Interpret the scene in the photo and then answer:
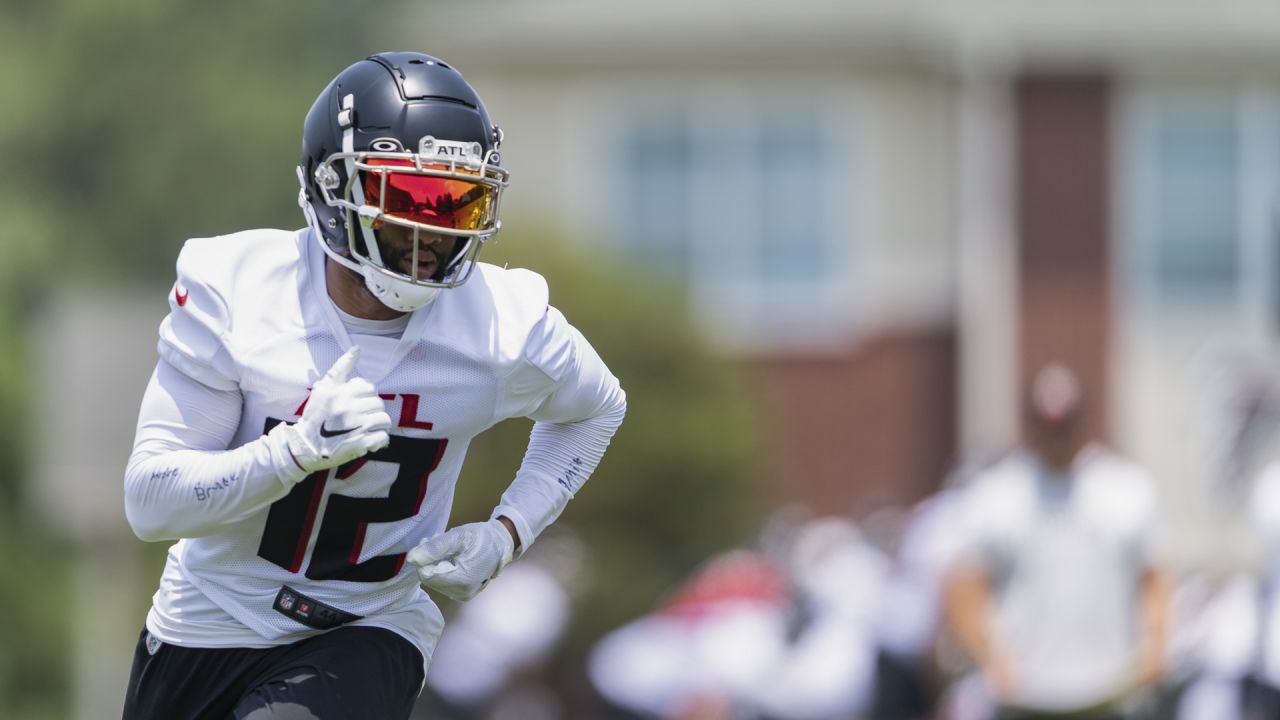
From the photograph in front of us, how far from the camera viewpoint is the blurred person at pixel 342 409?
3934mm

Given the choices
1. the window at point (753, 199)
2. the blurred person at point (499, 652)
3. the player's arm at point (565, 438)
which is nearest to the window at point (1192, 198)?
the window at point (753, 199)

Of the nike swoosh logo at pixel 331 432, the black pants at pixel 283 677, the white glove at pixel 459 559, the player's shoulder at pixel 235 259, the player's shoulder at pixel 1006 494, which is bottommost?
the player's shoulder at pixel 1006 494

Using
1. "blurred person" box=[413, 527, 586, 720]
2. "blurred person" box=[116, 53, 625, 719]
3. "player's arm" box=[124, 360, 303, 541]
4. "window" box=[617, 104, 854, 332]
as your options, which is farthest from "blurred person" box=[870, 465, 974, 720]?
"window" box=[617, 104, 854, 332]

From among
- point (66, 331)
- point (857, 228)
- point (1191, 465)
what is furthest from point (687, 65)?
point (66, 331)

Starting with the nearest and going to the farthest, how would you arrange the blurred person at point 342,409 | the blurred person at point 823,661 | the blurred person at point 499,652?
the blurred person at point 342,409, the blurred person at point 823,661, the blurred person at point 499,652

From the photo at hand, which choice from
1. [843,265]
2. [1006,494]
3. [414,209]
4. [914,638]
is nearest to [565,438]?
[414,209]

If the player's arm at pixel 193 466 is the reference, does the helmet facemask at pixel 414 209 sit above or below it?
above

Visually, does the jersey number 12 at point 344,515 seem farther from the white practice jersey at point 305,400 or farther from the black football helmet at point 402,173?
the black football helmet at point 402,173

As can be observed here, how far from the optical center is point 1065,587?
762 cm

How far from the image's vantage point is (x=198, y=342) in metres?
3.95

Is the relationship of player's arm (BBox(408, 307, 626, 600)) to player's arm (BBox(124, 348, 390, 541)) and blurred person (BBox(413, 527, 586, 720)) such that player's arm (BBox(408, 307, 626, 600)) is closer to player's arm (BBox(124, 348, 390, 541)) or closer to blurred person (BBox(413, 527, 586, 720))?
player's arm (BBox(124, 348, 390, 541))

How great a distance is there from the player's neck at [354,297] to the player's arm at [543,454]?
11.7 inches

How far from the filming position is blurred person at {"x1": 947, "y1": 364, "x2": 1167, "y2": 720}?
7.62 metres

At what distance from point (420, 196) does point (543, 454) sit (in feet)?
2.53
